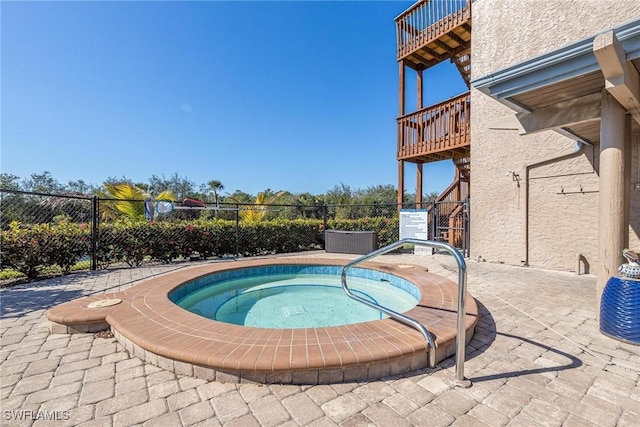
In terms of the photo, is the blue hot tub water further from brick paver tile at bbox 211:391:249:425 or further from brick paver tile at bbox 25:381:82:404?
brick paver tile at bbox 25:381:82:404

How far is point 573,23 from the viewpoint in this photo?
20.0 feet

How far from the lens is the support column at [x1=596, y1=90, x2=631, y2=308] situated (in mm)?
3271

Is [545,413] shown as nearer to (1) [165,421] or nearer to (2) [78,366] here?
(1) [165,421]

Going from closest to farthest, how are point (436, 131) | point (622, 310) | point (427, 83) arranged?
point (622, 310), point (436, 131), point (427, 83)

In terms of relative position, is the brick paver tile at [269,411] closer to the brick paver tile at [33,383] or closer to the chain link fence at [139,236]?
the brick paver tile at [33,383]

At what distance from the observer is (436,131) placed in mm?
9336

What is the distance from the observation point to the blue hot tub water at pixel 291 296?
175 inches

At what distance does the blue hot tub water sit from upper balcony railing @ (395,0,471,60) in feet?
26.9

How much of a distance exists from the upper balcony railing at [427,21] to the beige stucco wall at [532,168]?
740 mm

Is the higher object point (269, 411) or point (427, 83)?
point (427, 83)

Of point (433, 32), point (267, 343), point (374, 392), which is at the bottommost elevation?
point (374, 392)

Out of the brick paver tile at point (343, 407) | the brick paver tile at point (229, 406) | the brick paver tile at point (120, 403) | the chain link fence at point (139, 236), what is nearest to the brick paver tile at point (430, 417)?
the brick paver tile at point (343, 407)

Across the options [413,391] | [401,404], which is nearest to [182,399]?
[401,404]

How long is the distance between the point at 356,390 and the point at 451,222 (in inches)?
353
